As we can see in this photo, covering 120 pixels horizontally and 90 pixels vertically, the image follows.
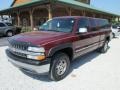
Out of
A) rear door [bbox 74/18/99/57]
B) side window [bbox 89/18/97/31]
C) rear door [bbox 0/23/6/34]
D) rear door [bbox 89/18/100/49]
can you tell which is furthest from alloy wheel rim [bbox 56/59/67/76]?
rear door [bbox 0/23/6/34]

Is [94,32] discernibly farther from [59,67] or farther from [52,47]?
[52,47]

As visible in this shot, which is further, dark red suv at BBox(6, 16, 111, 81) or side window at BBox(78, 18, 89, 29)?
side window at BBox(78, 18, 89, 29)

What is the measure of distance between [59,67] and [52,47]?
833mm

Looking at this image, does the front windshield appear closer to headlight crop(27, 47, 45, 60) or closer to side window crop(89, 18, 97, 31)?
side window crop(89, 18, 97, 31)

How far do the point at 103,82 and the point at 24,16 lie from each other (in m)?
22.2

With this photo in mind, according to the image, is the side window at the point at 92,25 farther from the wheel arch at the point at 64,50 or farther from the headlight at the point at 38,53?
the headlight at the point at 38,53

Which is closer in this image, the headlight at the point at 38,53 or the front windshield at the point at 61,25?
the headlight at the point at 38,53

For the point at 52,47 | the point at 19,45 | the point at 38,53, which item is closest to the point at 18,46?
the point at 19,45

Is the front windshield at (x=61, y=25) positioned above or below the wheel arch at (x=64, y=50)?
above

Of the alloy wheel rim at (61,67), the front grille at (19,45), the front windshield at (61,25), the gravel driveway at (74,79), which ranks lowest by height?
the gravel driveway at (74,79)

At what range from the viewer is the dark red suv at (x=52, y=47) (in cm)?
409

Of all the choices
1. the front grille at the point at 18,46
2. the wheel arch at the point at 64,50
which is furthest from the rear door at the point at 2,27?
the wheel arch at the point at 64,50

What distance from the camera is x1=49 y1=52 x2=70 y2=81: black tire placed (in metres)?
4.45

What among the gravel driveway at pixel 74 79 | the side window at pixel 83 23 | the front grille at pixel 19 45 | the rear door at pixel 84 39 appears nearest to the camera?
the front grille at pixel 19 45
